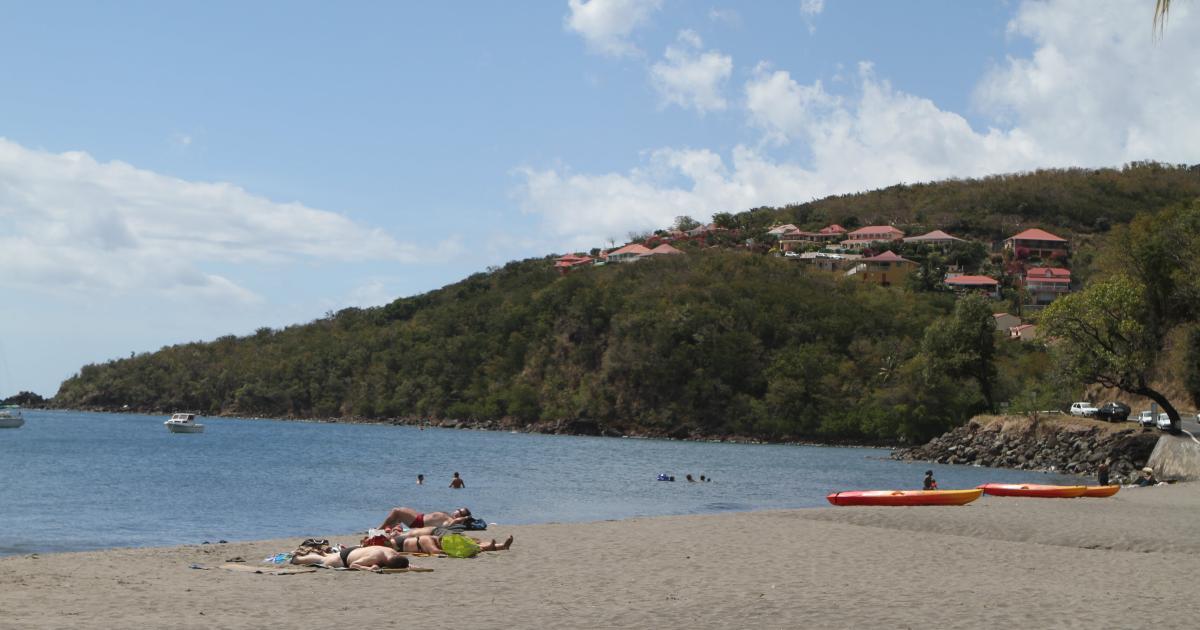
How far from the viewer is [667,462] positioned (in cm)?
6925

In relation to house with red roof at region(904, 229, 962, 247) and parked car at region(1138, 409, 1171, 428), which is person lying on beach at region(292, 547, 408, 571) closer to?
parked car at region(1138, 409, 1171, 428)

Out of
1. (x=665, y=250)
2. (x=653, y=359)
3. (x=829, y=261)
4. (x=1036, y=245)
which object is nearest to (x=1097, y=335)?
(x=653, y=359)

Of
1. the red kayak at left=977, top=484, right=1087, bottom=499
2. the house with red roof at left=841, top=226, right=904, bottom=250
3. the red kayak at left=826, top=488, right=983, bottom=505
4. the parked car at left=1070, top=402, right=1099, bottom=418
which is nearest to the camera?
the red kayak at left=826, top=488, right=983, bottom=505

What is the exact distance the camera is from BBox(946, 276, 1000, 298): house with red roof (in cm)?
13838

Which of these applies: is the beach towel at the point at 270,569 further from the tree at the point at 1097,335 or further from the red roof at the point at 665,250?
the red roof at the point at 665,250

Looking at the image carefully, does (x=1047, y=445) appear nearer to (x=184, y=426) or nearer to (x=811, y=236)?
(x=184, y=426)

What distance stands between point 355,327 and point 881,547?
500 ft

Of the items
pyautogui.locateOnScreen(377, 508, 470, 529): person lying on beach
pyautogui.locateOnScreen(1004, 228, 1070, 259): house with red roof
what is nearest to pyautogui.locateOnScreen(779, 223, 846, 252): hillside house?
pyautogui.locateOnScreen(1004, 228, 1070, 259): house with red roof

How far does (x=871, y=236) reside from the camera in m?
176

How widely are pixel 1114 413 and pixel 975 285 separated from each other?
267 feet

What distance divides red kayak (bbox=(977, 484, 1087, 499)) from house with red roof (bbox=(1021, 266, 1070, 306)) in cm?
11240

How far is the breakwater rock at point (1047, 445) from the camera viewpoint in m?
50.0

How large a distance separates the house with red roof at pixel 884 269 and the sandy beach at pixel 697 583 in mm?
118872

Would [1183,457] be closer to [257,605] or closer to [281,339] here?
[257,605]
